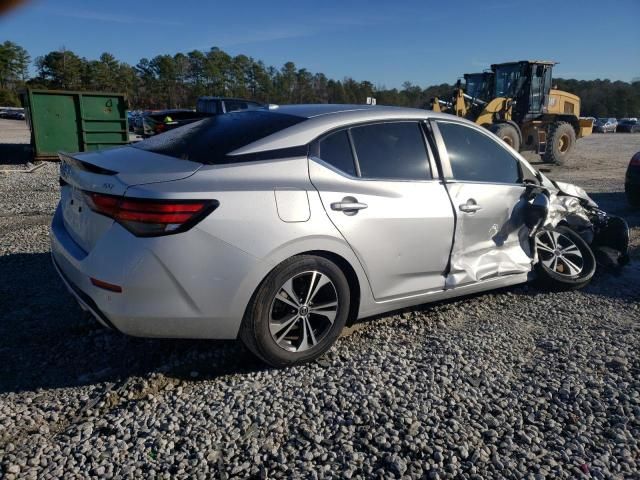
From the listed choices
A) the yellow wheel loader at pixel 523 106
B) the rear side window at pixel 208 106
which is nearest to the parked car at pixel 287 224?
the yellow wheel loader at pixel 523 106

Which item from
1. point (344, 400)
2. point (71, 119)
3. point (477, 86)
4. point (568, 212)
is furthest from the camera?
point (477, 86)

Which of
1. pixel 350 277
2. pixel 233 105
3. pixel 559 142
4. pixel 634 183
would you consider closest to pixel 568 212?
pixel 350 277

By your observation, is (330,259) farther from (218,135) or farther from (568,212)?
(568,212)

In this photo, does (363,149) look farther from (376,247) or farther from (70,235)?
(70,235)

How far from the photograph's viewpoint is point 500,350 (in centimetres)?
356

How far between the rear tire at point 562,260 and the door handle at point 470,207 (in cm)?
95

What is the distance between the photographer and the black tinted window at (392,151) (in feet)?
11.6

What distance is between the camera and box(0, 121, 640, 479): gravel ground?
7.92 feet

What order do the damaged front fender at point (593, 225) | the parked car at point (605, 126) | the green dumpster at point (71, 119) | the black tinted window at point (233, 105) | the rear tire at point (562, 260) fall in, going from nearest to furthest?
the rear tire at point (562, 260), the damaged front fender at point (593, 225), the green dumpster at point (71, 119), the black tinted window at point (233, 105), the parked car at point (605, 126)

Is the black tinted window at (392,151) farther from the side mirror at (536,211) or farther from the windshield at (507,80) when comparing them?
the windshield at (507,80)

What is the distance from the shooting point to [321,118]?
11.5 feet

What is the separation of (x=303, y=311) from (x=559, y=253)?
2765 mm

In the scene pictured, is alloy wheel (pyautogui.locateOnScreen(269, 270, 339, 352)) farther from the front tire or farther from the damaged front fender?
the damaged front fender

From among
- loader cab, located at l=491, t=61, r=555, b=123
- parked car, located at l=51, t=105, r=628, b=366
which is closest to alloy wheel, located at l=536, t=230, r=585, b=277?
parked car, located at l=51, t=105, r=628, b=366
